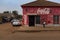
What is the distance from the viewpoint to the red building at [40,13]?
45.6m

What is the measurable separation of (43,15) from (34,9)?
2.22m

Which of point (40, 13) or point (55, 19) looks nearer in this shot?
point (55, 19)

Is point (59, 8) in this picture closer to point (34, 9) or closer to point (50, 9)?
point (50, 9)

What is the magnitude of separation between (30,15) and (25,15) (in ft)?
3.47

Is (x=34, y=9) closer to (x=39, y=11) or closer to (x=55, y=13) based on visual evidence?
(x=39, y=11)

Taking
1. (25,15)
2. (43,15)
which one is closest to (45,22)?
(43,15)

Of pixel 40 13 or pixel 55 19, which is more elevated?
pixel 40 13

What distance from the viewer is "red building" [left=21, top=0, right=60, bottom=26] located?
45.6 metres

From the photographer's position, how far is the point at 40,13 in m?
45.8

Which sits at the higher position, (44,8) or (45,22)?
(44,8)

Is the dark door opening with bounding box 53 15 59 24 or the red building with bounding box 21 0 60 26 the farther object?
the red building with bounding box 21 0 60 26

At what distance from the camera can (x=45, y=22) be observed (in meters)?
45.8

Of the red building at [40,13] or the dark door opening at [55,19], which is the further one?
the red building at [40,13]

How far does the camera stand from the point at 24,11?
4600 centimetres
